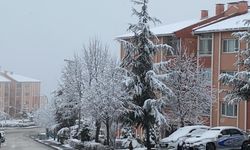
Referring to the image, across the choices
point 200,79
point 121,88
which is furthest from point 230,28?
point 121,88

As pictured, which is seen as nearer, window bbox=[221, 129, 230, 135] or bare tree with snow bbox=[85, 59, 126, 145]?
window bbox=[221, 129, 230, 135]

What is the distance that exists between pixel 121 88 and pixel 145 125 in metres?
2.98

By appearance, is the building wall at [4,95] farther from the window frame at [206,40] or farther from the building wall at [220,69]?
the building wall at [220,69]

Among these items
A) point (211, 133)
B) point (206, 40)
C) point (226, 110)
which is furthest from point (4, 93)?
point (211, 133)

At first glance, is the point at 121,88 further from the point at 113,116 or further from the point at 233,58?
the point at 233,58

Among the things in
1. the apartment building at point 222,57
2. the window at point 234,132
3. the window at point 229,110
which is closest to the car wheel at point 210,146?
the window at point 234,132

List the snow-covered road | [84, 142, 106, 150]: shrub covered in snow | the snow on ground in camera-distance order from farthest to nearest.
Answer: the snow on ground, the snow-covered road, [84, 142, 106, 150]: shrub covered in snow

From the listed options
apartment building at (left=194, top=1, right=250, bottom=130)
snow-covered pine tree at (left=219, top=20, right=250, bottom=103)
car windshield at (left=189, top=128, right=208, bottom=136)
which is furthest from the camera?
apartment building at (left=194, top=1, right=250, bottom=130)

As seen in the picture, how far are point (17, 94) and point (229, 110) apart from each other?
137575 mm

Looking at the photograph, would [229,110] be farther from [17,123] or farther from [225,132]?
[17,123]

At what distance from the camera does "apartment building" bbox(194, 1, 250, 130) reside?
1790 inches

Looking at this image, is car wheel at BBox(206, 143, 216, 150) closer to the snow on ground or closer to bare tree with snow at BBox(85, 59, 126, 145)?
bare tree with snow at BBox(85, 59, 126, 145)

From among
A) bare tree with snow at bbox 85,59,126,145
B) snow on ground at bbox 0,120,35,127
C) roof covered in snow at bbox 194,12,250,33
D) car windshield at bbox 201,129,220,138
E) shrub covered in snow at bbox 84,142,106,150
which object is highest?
roof covered in snow at bbox 194,12,250,33

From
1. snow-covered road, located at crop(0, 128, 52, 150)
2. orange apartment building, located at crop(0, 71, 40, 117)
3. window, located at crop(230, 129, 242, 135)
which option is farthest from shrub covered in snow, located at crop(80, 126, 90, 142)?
orange apartment building, located at crop(0, 71, 40, 117)
